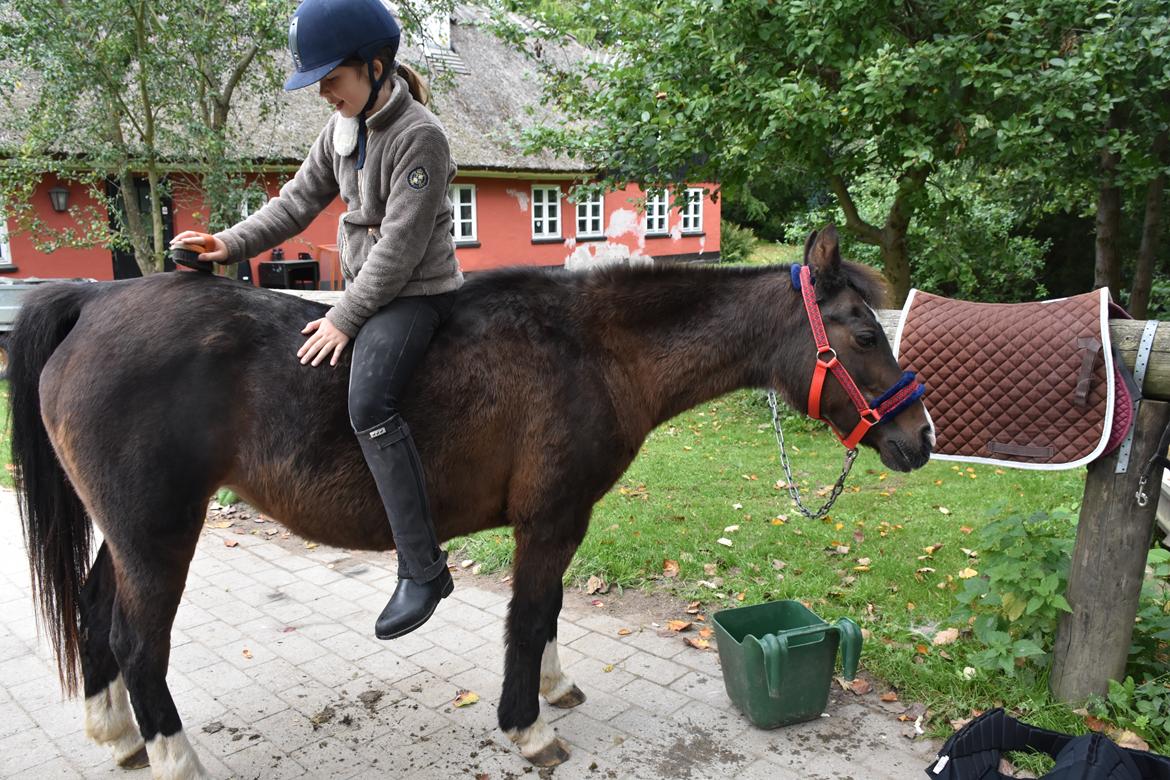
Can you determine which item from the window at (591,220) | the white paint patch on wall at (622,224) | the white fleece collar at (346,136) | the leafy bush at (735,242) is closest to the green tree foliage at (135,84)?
the white fleece collar at (346,136)

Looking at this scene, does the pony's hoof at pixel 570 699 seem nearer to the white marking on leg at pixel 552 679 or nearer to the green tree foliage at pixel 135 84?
the white marking on leg at pixel 552 679

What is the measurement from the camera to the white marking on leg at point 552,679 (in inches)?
143

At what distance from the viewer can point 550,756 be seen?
10.5 ft

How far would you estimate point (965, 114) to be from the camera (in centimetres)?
667

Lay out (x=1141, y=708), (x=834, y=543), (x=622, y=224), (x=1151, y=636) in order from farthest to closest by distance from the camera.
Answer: (x=622, y=224), (x=834, y=543), (x=1151, y=636), (x=1141, y=708)

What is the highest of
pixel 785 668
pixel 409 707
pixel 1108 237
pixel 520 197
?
pixel 520 197

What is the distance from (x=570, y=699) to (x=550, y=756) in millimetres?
438

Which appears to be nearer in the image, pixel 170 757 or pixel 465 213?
pixel 170 757

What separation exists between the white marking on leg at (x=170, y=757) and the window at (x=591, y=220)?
21811 millimetres

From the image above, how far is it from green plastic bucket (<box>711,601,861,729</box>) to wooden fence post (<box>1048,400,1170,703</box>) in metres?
0.90

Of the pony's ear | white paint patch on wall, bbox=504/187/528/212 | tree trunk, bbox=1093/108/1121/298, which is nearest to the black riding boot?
the pony's ear

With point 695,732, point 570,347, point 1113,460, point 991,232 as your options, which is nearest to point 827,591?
point 695,732

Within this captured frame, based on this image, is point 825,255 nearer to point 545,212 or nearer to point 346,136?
point 346,136

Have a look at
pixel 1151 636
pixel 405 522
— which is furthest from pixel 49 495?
pixel 1151 636
